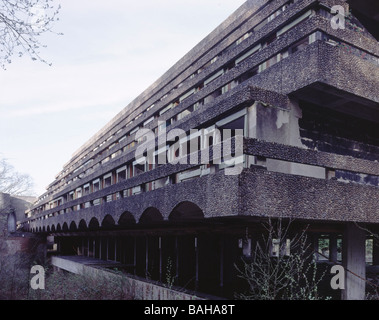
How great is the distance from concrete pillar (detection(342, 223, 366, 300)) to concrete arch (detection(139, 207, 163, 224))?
6339mm

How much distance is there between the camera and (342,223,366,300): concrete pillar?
39.0ft

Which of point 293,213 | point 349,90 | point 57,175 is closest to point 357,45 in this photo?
point 349,90

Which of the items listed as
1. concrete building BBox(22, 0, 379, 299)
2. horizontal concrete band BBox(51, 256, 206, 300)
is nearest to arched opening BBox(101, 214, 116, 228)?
concrete building BBox(22, 0, 379, 299)

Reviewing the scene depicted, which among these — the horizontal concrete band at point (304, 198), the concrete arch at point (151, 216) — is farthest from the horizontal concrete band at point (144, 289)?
the horizontal concrete band at point (304, 198)

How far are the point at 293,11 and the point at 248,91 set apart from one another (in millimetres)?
3778

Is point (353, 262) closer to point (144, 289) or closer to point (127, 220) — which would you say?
point (144, 289)

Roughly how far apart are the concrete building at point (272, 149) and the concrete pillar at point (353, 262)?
0.11 feet

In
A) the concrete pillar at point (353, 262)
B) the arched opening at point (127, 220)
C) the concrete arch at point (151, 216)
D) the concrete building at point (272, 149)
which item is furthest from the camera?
the arched opening at point (127, 220)

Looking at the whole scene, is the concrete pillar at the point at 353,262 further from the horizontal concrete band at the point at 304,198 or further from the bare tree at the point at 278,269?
the horizontal concrete band at the point at 304,198

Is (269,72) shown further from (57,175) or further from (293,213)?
(57,175)

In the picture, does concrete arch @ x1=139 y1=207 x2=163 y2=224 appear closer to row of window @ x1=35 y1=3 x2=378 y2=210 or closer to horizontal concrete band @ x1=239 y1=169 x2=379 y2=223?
horizontal concrete band @ x1=239 y1=169 x2=379 y2=223

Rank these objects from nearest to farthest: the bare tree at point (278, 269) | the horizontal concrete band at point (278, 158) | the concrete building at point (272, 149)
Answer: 1. the bare tree at point (278, 269)
2. the horizontal concrete band at point (278, 158)
3. the concrete building at point (272, 149)

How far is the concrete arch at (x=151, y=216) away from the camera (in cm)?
1351

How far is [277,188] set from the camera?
933cm
